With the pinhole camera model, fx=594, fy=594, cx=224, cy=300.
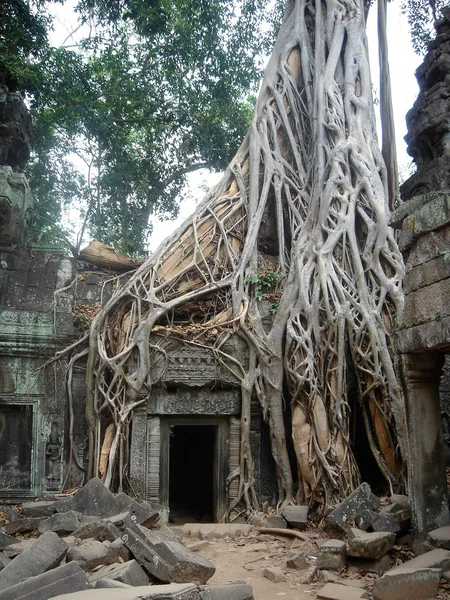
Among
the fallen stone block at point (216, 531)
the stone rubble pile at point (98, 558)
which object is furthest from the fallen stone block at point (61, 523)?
the fallen stone block at point (216, 531)

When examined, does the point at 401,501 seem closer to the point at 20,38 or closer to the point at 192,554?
the point at 192,554

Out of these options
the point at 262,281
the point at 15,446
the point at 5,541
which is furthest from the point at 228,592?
the point at 262,281

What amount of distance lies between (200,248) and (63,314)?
6.35 ft

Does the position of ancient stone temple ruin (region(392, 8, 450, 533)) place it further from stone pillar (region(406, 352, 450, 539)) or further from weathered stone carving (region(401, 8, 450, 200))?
weathered stone carving (region(401, 8, 450, 200))

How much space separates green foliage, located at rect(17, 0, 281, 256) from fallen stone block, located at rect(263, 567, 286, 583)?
7.82 metres

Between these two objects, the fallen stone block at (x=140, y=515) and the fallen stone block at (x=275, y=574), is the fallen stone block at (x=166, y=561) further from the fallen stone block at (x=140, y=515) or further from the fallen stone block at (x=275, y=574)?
the fallen stone block at (x=140, y=515)

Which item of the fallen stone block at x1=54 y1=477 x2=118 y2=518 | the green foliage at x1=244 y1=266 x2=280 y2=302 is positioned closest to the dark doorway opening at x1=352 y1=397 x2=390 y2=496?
the green foliage at x1=244 y1=266 x2=280 y2=302

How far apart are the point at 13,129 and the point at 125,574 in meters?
5.39

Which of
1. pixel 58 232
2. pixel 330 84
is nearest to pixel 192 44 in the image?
pixel 330 84

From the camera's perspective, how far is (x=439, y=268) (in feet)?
12.4

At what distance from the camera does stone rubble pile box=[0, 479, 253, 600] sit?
3051mm

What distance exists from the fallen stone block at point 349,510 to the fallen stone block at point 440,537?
2.58 ft

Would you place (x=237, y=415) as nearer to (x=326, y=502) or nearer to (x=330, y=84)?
(x=326, y=502)

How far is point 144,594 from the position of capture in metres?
2.76
